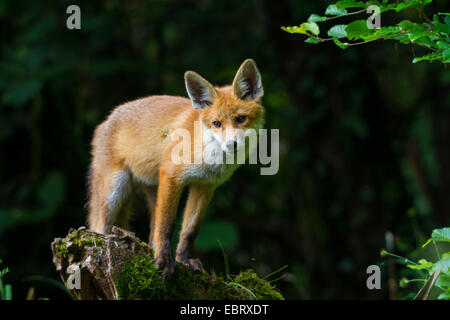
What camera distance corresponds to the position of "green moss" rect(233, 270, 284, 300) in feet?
14.2

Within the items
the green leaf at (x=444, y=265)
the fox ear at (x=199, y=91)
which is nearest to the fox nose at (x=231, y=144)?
the fox ear at (x=199, y=91)

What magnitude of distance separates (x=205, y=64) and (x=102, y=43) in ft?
5.97

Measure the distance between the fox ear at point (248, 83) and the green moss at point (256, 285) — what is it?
5.61ft

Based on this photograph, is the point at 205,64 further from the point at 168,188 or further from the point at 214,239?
the point at 168,188

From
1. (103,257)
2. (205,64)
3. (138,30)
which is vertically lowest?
(103,257)

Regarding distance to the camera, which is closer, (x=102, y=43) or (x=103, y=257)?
(x=103, y=257)

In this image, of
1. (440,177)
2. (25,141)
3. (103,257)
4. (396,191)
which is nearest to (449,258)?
(103,257)

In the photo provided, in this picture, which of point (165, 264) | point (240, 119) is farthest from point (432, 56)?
point (165, 264)

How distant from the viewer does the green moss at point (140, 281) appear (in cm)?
389

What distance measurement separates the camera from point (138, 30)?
11562 millimetres

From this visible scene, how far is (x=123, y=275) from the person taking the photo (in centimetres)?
390

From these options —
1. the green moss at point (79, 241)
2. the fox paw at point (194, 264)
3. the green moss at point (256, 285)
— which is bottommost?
the green moss at point (256, 285)

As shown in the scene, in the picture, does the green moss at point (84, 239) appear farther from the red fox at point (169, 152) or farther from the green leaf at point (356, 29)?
the green leaf at point (356, 29)

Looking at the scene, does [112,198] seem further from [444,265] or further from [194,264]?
[444,265]
